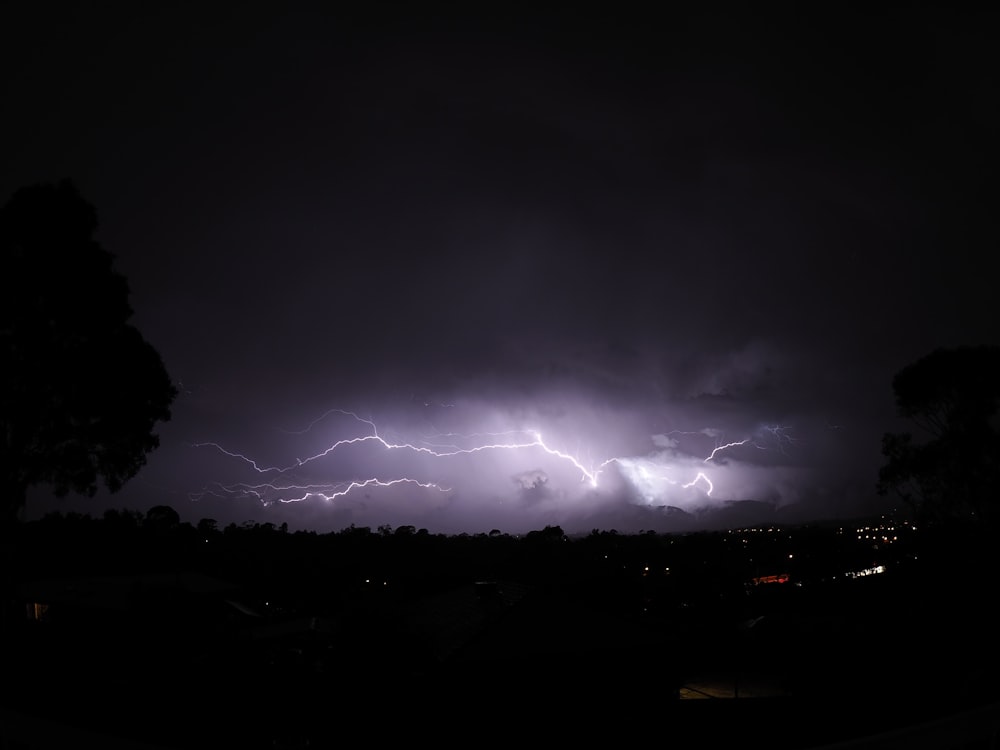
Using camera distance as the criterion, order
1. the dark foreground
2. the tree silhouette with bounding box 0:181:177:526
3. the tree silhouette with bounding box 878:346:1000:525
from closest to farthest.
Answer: the dark foreground → the tree silhouette with bounding box 0:181:177:526 → the tree silhouette with bounding box 878:346:1000:525

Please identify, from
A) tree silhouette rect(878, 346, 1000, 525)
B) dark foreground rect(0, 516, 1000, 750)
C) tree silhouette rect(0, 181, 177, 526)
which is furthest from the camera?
tree silhouette rect(878, 346, 1000, 525)

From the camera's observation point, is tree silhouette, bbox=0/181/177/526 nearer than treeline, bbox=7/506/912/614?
Yes

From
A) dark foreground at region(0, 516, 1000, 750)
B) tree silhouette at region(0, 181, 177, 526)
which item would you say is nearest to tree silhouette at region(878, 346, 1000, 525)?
dark foreground at region(0, 516, 1000, 750)

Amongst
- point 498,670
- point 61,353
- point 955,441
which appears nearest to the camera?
point 498,670

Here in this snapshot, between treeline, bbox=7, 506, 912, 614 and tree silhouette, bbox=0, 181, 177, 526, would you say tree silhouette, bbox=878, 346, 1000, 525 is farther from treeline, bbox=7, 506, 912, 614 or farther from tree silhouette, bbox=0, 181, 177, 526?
tree silhouette, bbox=0, 181, 177, 526

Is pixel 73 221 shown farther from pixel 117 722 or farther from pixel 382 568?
pixel 382 568

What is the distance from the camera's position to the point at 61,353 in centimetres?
1284

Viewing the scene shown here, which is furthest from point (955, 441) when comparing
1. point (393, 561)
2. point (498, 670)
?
point (393, 561)

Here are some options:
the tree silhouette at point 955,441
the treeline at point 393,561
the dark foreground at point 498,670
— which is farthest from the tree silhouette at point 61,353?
the tree silhouette at point 955,441

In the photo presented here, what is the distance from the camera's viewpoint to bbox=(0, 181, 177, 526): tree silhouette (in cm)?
1230

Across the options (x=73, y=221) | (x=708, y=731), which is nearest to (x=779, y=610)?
(x=708, y=731)

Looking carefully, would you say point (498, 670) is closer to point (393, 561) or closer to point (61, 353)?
point (61, 353)

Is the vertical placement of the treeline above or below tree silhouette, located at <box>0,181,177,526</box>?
below

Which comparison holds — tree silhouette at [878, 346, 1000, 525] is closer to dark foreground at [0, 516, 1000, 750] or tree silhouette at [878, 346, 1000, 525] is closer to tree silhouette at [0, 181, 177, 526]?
dark foreground at [0, 516, 1000, 750]
